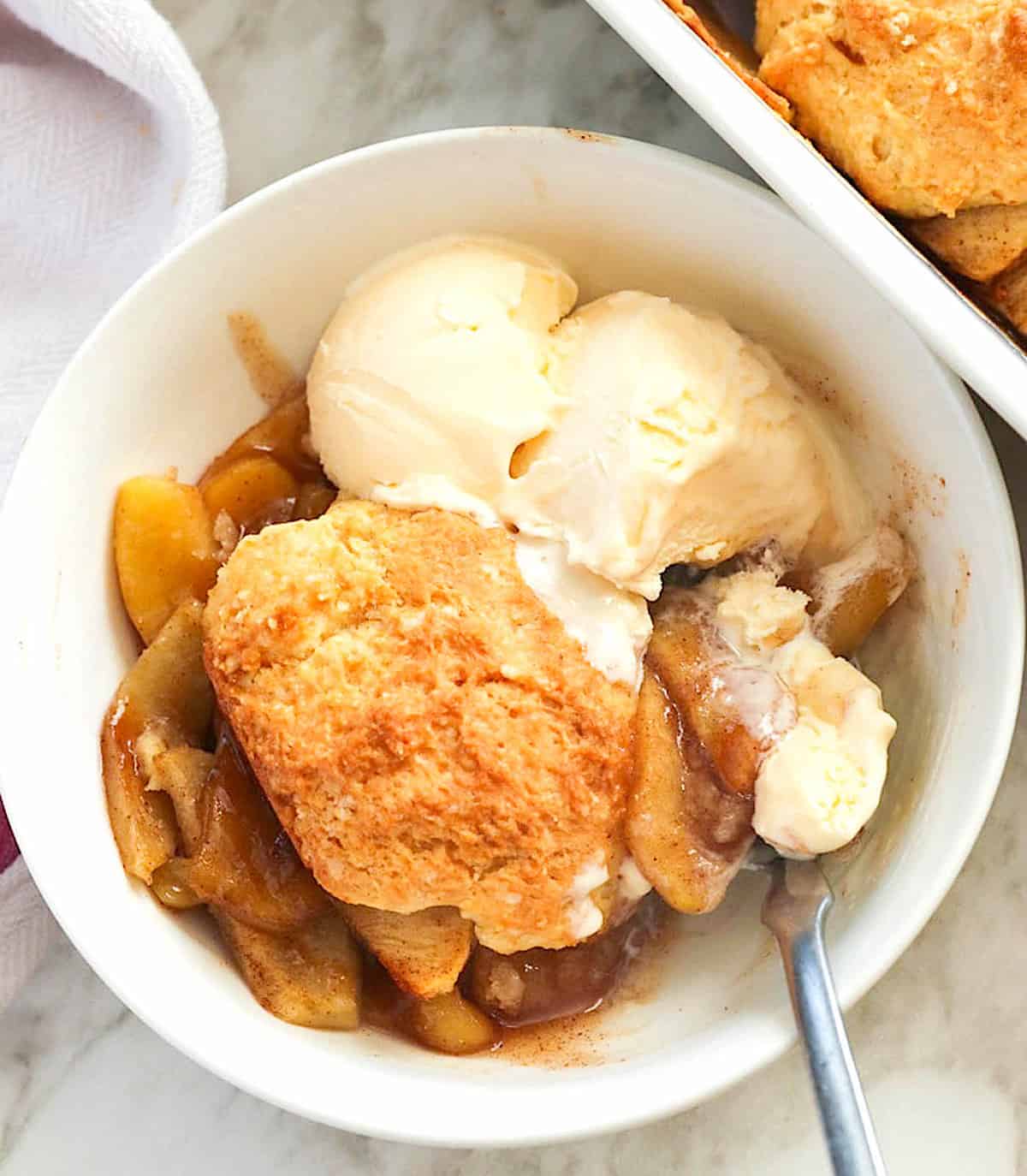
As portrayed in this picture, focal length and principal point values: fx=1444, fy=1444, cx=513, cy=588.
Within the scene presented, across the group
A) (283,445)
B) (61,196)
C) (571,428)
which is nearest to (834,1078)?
(571,428)

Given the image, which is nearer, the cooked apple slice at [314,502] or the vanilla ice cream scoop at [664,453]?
the vanilla ice cream scoop at [664,453]

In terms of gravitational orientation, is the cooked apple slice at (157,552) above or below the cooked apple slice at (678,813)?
below

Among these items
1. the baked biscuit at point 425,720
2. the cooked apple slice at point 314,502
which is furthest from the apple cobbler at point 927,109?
the cooked apple slice at point 314,502

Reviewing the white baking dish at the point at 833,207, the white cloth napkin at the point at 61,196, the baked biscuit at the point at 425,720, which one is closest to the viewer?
the white baking dish at the point at 833,207

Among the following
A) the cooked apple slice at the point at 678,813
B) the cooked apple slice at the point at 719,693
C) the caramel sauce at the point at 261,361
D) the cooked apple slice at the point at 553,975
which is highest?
the cooked apple slice at the point at 719,693

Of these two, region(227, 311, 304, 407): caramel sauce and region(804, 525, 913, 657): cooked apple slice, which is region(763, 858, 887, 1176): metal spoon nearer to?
region(804, 525, 913, 657): cooked apple slice

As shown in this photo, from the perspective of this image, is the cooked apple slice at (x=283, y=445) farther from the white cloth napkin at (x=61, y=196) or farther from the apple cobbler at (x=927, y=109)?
the apple cobbler at (x=927, y=109)

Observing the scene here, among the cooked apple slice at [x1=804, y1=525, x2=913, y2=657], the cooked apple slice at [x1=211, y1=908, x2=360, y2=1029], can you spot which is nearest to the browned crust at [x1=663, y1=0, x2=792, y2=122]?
the cooked apple slice at [x1=804, y1=525, x2=913, y2=657]

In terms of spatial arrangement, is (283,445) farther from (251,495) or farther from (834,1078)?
(834,1078)

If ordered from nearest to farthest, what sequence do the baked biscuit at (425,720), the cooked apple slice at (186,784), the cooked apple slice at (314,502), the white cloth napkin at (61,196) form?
the baked biscuit at (425,720)
the cooked apple slice at (186,784)
the cooked apple slice at (314,502)
the white cloth napkin at (61,196)
